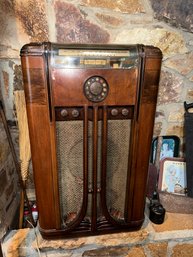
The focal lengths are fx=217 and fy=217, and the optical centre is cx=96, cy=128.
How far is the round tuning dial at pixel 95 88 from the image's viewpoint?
87cm

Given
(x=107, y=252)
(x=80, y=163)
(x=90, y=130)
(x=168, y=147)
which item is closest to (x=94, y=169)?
(x=80, y=163)

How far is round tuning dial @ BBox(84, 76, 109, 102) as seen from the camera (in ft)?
2.86

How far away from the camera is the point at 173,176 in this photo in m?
1.42

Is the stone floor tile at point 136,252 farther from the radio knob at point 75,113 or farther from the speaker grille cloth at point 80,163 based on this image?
the radio knob at point 75,113

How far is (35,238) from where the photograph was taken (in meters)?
1.16

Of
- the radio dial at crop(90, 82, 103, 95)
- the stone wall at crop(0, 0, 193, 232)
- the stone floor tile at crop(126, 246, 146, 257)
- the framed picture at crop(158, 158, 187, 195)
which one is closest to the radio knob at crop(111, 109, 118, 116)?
the radio dial at crop(90, 82, 103, 95)

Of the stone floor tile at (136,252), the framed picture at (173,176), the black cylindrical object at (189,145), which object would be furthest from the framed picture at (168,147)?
the stone floor tile at (136,252)

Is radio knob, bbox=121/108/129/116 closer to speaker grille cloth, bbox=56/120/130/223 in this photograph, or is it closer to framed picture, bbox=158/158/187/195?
speaker grille cloth, bbox=56/120/130/223

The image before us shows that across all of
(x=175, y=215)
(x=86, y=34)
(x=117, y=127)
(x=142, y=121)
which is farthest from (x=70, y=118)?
(x=175, y=215)

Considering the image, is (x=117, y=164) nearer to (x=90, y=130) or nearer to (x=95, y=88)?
(x=90, y=130)

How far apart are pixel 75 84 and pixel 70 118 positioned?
15 cm

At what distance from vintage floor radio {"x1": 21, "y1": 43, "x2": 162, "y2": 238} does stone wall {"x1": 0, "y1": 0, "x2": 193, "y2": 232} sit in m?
0.36

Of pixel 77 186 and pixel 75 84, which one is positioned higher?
pixel 75 84

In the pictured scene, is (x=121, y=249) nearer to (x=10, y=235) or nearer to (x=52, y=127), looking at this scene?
(x=10, y=235)
